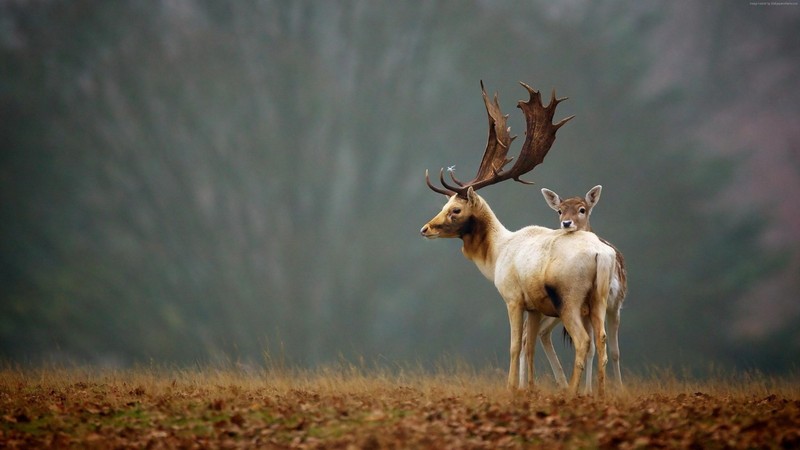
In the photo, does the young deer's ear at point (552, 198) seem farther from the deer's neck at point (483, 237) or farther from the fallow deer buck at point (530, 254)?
the deer's neck at point (483, 237)

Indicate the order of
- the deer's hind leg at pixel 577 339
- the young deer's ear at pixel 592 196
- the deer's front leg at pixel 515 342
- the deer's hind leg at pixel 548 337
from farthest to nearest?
the deer's hind leg at pixel 548 337 → the young deer's ear at pixel 592 196 → the deer's front leg at pixel 515 342 → the deer's hind leg at pixel 577 339

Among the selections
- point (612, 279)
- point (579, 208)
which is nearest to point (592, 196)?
point (579, 208)

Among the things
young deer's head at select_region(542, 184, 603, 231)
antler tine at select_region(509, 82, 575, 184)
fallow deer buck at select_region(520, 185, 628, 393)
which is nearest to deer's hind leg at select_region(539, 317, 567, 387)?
fallow deer buck at select_region(520, 185, 628, 393)

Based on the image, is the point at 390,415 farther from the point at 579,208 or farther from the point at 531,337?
the point at 579,208

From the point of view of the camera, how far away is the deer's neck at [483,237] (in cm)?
1388

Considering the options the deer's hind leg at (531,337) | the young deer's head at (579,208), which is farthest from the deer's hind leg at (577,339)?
the young deer's head at (579,208)

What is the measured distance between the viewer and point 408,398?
11.6 meters

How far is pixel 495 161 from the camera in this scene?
1478 cm

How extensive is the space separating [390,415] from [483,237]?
468 cm

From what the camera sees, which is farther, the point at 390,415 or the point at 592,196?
the point at 592,196

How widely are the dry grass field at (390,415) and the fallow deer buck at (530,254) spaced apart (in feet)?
3.06

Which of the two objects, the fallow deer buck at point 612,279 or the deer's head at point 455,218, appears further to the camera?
the deer's head at point 455,218

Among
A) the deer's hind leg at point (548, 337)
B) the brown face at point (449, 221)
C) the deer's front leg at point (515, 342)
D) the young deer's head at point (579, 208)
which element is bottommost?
the deer's front leg at point (515, 342)

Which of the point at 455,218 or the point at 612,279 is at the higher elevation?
the point at 455,218
